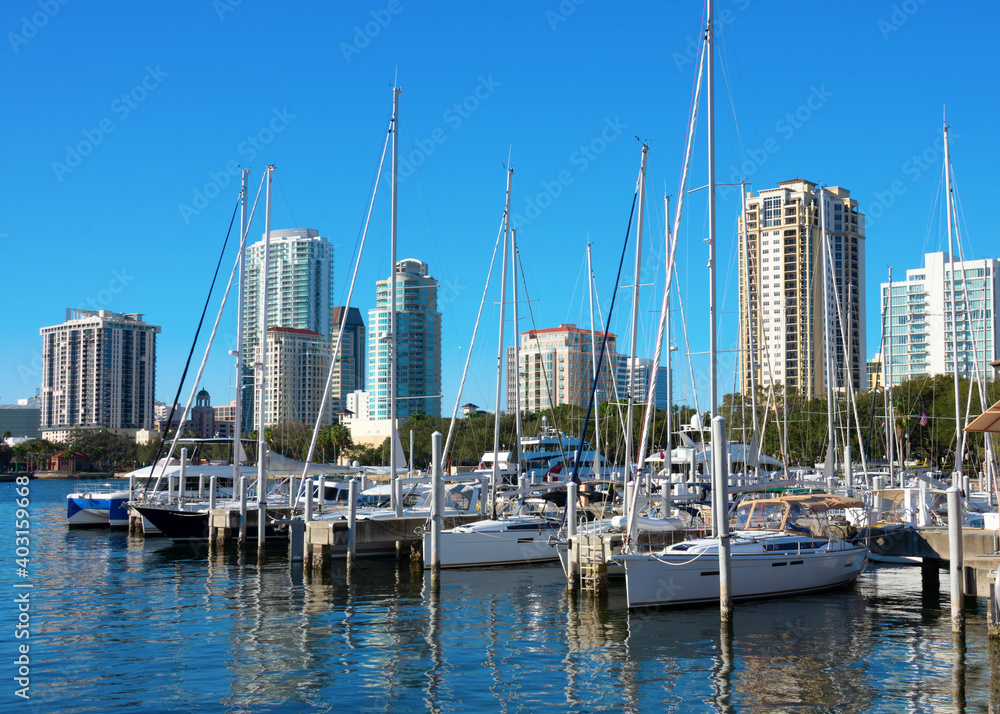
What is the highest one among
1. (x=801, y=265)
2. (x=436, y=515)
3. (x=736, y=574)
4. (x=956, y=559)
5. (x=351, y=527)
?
(x=801, y=265)

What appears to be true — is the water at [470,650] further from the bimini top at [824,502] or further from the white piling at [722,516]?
the bimini top at [824,502]

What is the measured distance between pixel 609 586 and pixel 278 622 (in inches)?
395

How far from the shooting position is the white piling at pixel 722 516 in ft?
72.3

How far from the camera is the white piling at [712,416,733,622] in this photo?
2205 cm

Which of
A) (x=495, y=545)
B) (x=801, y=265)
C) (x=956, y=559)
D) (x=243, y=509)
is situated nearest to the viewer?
(x=956, y=559)

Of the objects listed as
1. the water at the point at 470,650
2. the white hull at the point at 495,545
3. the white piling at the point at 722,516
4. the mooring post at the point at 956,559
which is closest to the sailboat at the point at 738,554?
the white piling at the point at 722,516

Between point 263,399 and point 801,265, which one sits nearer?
point 263,399

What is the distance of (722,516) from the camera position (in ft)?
72.5

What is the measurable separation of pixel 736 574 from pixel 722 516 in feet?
10.7

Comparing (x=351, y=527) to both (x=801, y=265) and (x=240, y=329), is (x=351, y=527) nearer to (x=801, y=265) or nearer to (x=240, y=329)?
(x=240, y=329)

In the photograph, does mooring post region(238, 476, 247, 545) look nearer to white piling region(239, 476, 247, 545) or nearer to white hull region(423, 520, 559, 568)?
white piling region(239, 476, 247, 545)

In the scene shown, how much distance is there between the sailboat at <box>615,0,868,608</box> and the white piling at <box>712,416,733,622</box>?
2 centimetres

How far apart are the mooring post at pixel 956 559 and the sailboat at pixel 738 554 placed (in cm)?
473

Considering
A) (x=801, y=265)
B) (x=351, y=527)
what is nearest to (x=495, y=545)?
(x=351, y=527)
